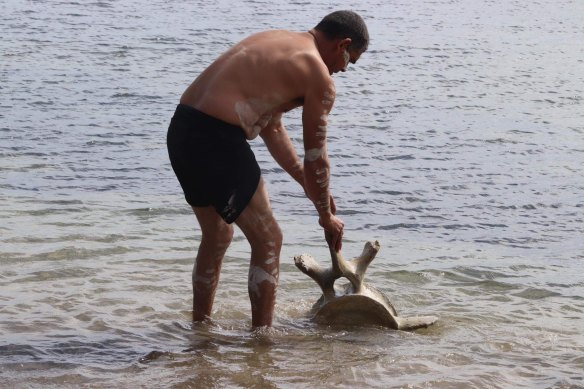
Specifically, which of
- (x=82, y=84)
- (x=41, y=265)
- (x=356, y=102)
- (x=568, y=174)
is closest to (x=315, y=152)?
(x=41, y=265)

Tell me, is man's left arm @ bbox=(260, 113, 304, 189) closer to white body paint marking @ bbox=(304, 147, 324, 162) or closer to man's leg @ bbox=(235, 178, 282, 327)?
man's leg @ bbox=(235, 178, 282, 327)

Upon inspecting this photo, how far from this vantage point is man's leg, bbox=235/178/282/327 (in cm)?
523

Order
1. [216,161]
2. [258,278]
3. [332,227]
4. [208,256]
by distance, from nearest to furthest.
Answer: [216,161] < [332,227] < [258,278] < [208,256]

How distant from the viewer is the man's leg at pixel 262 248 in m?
5.23

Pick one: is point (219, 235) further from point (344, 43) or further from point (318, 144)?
point (344, 43)

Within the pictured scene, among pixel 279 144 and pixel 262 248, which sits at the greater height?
pixel 279 144

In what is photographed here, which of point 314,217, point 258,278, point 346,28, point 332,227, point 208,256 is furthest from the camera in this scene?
point 314,217

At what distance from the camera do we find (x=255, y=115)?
517cm

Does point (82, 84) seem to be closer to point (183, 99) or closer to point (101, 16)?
point (101, 16)

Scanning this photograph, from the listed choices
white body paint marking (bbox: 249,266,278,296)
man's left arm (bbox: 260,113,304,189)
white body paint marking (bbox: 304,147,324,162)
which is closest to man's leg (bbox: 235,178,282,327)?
white body paint marking (bbox: 249,266,278,296)

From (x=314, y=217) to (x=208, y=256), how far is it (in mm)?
2959

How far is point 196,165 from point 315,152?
22.8 inches

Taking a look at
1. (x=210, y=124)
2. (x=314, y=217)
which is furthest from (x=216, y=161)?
(x=314, y=217)

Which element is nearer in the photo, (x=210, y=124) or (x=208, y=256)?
(x=210, y=124)
